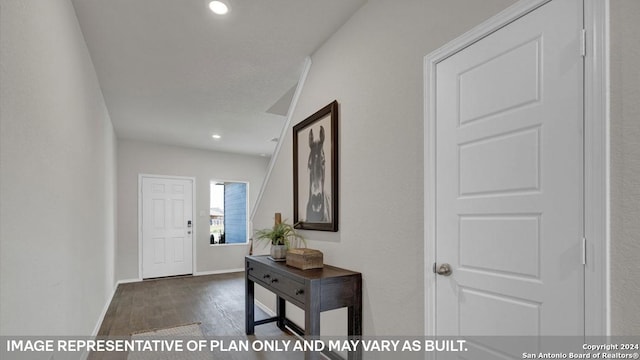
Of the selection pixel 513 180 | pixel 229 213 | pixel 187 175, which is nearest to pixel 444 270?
pixel 513 180

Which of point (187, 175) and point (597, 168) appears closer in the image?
point (597, 168)

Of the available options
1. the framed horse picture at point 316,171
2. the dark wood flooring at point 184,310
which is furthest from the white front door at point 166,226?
the framed horse picture at point 316,171

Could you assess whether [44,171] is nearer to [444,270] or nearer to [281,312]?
[444,270]

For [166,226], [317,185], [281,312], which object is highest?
[317,185]

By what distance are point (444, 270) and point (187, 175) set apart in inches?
234

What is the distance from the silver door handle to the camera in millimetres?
1571

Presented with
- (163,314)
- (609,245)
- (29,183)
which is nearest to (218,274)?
(163,314)

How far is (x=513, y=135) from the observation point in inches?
51.9

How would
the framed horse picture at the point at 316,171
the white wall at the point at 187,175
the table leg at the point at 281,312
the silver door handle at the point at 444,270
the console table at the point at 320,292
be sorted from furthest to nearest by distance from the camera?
1. the white wall at the point at 187,175
2. the table leg at the point at 281,312
3. the framed horse picture at the point at 316,171
4. the console table at the point at 320,292
5. the silver door handle at the point at 444,270

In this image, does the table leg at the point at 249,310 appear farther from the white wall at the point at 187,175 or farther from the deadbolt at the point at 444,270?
the white wall at the point at 187,175

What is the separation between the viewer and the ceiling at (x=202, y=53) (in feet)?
7.41

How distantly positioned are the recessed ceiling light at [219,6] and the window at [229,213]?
5.35 metres

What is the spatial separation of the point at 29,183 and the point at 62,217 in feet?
2.08
